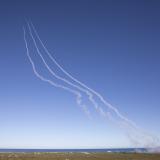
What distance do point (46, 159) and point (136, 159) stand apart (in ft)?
80.6

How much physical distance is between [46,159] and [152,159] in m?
29.2

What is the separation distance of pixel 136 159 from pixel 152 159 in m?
5.13

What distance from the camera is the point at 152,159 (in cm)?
7438

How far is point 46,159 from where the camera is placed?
247 feet

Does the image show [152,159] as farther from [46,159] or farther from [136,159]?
[46,159]

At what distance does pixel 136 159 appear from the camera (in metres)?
72.6

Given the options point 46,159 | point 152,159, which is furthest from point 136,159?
point 46,159
